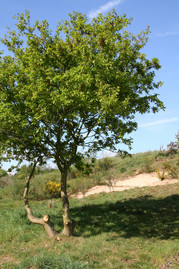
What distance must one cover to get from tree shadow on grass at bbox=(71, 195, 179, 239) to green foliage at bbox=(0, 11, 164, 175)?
3181 mm

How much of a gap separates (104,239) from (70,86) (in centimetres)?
577

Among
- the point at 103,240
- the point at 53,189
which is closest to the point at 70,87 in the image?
the point at 103,240

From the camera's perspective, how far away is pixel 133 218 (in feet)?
41.1

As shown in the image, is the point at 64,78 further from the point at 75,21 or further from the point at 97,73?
the point at 75,21

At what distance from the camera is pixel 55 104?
27.1 feet

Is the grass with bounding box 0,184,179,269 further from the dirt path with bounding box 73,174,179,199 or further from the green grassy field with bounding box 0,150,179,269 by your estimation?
the dirt path with bounding box 73,174,179,199

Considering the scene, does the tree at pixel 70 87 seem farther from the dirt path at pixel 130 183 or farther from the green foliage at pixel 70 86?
the dirt path at pixel 130 183

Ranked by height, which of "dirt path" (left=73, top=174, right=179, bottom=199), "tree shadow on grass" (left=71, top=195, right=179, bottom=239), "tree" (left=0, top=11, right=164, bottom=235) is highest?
Result: "tree" (left=0, top=11, right=164, bottom=235)

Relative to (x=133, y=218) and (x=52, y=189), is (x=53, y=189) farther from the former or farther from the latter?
(x=133, y=218)

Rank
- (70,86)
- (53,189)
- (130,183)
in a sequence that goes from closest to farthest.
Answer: (70,86) → (53,189) → (130,183)

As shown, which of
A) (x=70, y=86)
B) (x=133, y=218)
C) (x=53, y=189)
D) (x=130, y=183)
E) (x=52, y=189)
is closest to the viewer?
(x=70, y=86)

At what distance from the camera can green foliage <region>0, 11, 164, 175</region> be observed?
8.48m

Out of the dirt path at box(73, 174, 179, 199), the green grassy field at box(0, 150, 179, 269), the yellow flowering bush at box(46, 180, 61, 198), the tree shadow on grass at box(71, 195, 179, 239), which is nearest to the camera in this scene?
the green grassy field at box(0, 150, 179, 269)

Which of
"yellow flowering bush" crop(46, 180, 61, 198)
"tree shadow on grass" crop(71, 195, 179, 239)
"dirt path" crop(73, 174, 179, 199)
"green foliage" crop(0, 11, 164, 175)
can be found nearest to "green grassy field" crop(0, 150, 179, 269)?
"tree shadow on grass" crop(71, 195, 179, 239)
